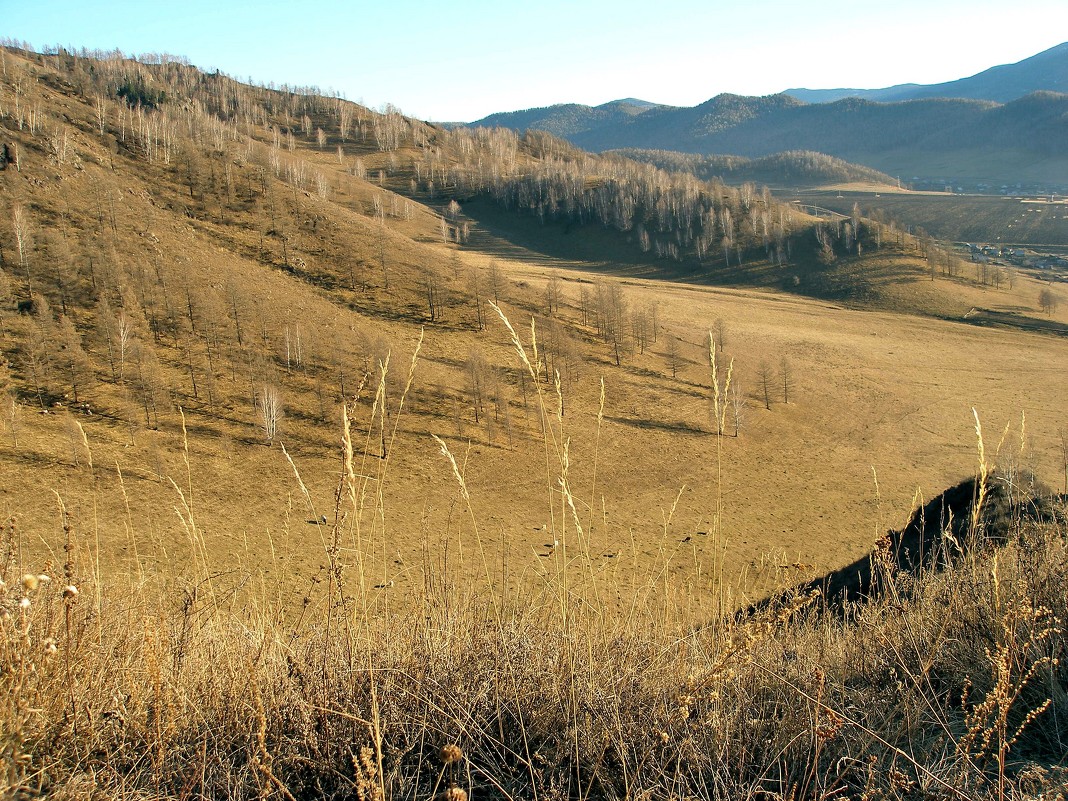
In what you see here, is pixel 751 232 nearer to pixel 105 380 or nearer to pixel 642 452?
pixel 642 452

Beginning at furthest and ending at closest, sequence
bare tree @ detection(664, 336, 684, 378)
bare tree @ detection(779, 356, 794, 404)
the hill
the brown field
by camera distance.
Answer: the brown field < bare tree @ detection(664, 336, 684, 378) < bare tree @ detection(779, 356, 794, 404) < the hill

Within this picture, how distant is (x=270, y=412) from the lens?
131ft

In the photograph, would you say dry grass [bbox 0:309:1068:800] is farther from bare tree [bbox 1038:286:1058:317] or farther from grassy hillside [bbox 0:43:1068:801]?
bare tree [bbox 1038:286:1058:317]

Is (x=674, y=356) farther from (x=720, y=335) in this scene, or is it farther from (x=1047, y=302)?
(x=1047, y=302)

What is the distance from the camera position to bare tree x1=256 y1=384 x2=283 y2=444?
39500 mm

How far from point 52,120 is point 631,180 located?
97.9 meters

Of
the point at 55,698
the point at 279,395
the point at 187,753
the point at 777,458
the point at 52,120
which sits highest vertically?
the point at 52,120

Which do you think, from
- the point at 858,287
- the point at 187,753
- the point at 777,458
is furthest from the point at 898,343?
the point at 187,753

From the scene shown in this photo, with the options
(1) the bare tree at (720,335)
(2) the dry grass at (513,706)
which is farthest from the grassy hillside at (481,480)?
(1) the bare tree at (720,335)

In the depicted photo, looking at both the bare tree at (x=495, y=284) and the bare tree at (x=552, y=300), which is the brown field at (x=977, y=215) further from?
the bare tree at (x=495, y=284)

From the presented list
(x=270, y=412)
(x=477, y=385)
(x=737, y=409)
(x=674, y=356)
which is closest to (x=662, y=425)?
(x=737, y=409)

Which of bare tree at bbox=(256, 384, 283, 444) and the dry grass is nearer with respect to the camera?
the dry grass

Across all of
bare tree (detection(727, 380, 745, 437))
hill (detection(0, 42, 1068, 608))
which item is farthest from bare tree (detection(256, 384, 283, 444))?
bare tree (detection(727, 380, 745, 437))

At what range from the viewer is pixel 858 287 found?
86750 millimetres
